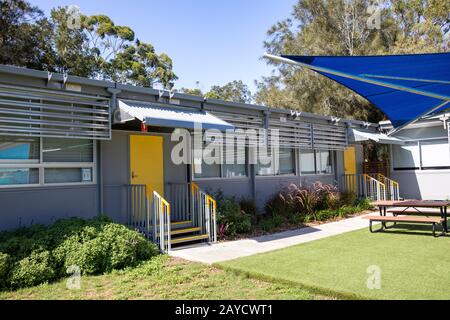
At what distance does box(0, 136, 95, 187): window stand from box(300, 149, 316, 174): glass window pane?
309 inches

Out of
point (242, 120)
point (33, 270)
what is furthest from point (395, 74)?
point (33, 270)

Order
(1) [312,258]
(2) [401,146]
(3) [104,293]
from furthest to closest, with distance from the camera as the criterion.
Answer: (2) [401,146] → (1) [312,258] → (3) [104,293]

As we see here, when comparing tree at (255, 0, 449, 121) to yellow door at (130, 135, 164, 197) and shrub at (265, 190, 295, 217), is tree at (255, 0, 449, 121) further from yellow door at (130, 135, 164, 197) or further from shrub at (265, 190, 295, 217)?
yellow door at (130, 135, 164, 197)

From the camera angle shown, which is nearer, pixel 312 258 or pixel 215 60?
pixel 312 258

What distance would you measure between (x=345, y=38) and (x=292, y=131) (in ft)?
40.1

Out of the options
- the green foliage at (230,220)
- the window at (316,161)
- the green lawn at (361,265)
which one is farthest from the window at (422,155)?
the green foliage at (230,220)

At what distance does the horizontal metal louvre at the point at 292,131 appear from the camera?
11.8 meters

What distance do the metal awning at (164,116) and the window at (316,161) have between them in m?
5.56

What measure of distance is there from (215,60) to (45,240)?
13.4 metres

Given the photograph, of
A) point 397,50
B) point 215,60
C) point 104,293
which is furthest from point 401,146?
point 104,293

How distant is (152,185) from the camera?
8781mm
